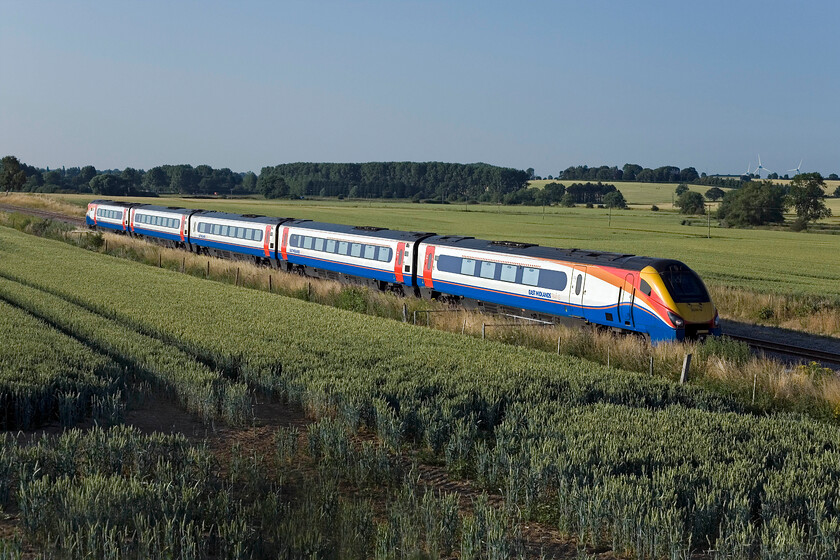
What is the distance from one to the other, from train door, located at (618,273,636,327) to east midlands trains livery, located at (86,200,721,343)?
3 centimetres

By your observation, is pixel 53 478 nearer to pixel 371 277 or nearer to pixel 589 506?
pixel 589 506

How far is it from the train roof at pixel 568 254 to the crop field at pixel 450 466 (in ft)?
17.7

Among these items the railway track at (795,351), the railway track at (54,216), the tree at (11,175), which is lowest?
the railway track at (54,216)

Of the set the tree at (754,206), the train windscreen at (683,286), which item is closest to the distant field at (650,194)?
the tree at (754,206)

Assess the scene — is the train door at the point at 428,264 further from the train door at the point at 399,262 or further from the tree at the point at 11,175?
the tree at the point at 11,175

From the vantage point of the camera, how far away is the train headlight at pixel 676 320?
2066 centimetres

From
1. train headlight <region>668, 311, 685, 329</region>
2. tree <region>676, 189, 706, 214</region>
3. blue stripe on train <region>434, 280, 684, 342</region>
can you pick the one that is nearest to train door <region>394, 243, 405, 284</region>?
blue stripe on train <region>434, 280, 684, 342</region>

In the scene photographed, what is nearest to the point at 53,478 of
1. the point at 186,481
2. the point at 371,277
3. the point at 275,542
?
the point at 186,481

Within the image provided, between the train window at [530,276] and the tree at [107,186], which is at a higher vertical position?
the tree at [107,186]

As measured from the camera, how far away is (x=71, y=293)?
1066 inches

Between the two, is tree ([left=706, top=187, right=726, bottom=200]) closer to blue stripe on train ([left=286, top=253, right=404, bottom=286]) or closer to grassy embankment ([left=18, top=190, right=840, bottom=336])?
grassy embankment ([left=18, top=190, right=840, bottom=336])

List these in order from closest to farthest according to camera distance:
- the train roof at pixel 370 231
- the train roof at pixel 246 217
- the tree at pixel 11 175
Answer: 1. the train roof at pixel 370 231
2. the train roof at pixel 246 217
3. the tree at pixel 11 175

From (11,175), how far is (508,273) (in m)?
116

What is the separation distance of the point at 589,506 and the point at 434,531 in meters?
1.71
